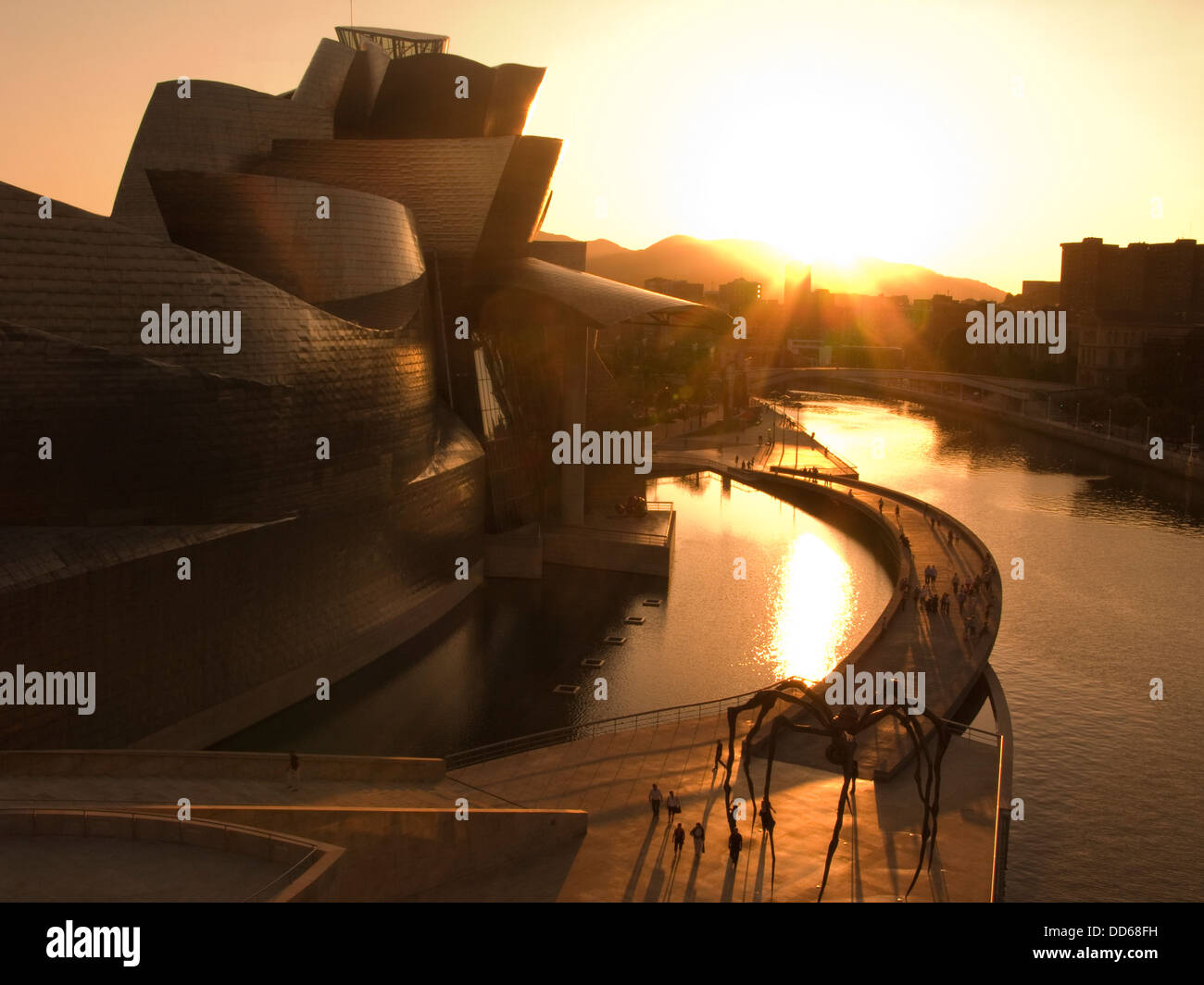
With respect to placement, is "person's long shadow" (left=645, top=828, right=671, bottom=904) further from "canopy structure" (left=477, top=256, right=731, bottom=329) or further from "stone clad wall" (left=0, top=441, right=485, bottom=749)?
"canopy structure" (left=477, top=256, right=731, bottom=329)

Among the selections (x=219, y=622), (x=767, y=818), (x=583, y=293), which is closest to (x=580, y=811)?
(x=767, y=818)

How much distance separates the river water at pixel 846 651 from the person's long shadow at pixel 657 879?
5662 millimetres

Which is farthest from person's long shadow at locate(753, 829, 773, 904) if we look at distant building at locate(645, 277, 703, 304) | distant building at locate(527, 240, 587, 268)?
distant building at locate(645, 277, 703, 304)

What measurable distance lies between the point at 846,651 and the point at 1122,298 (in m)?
104

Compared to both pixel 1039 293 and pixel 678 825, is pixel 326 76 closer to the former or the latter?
pixel 678 825

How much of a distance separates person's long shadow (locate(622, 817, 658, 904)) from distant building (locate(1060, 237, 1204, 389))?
8426 cm

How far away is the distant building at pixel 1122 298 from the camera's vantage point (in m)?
89.9

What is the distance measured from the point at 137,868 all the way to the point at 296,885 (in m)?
1.54

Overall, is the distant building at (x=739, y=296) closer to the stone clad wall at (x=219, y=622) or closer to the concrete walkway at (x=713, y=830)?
the stone clad wall at (x=219, y=622)

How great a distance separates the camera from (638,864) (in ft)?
47.6

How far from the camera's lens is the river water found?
18.8 m

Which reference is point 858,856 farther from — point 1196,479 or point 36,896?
point 1196,479

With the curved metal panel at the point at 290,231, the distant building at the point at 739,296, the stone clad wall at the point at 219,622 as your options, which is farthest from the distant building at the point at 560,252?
the distant building at the point at 739,296
